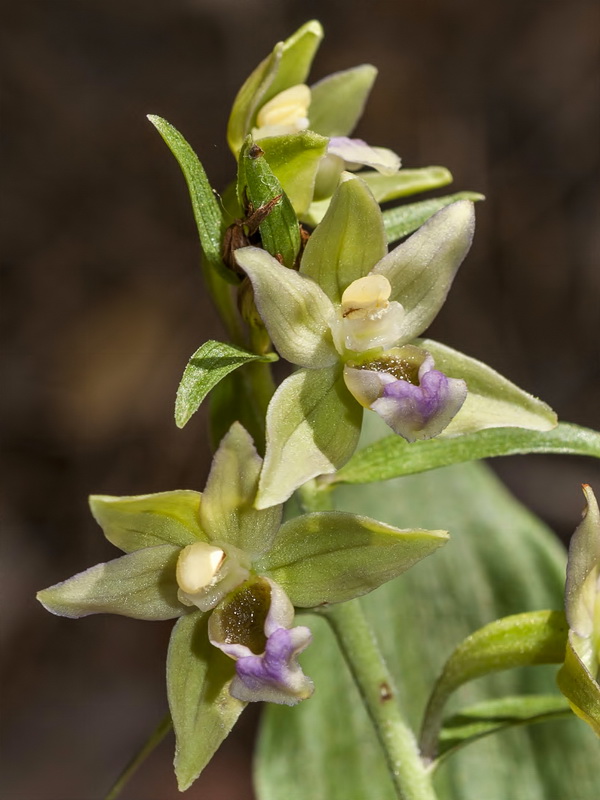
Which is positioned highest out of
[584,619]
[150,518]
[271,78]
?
[271,78]

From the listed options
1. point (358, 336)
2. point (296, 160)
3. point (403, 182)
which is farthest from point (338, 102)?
point (358, 336)

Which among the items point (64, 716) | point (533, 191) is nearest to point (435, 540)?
point (64, 716)

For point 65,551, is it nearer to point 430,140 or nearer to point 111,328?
point 111,328

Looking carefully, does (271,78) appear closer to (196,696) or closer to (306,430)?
(306,430)

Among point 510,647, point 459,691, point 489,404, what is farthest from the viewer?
point 459,691

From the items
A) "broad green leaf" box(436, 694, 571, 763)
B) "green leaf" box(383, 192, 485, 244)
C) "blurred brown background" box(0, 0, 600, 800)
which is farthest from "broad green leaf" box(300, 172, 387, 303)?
"blurred brown background" box(0, 0, 600, 800)

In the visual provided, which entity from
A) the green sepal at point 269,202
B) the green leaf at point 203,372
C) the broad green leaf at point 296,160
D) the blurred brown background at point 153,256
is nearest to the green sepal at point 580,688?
the green leaf at point 203,372
